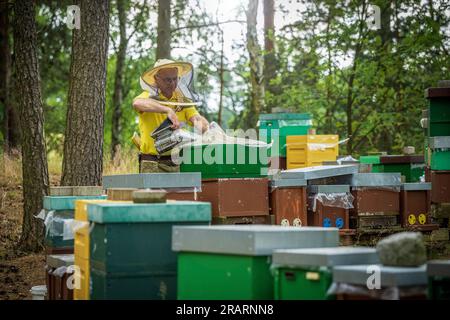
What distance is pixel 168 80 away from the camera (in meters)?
8.92

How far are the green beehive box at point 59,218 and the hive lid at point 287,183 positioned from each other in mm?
2559

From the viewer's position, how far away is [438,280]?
4.20 m

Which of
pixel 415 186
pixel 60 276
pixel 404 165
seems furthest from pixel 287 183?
pixel 404 165

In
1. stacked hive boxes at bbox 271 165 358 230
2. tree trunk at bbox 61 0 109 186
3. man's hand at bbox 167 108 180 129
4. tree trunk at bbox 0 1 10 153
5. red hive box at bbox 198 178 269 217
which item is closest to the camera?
red hive box at bbox 198 178 269 217

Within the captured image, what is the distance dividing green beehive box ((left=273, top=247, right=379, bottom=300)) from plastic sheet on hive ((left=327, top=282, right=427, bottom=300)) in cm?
7

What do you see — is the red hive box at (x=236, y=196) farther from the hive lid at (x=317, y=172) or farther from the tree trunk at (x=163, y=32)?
the tree trunk at (x=163, y=32)

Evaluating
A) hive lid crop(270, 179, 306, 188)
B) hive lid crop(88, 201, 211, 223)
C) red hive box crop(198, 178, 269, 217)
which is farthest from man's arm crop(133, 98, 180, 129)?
hive lid crop(88, 201, 211, 223)

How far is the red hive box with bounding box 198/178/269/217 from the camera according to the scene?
8.10m

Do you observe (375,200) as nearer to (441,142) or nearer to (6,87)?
(441,142)

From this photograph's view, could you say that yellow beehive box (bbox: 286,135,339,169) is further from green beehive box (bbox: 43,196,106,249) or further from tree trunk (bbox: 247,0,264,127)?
tree trunk (bbox: 247,0,264,127)

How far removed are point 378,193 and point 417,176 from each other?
275 centimetres

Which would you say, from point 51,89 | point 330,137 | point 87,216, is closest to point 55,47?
point 51,89

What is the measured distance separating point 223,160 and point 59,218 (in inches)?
71.3

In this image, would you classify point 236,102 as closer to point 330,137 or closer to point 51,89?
point 51,89
